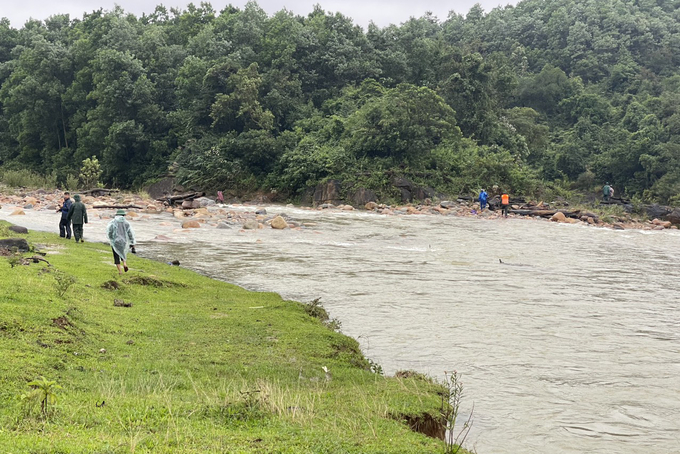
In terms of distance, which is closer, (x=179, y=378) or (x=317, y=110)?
(x=179, y=378)

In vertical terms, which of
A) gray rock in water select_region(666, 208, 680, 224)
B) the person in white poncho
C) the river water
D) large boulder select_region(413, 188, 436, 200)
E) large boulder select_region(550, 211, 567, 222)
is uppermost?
large boulder select_region(413, 188, 436, 200)

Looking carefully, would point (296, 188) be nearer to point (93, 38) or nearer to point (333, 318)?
point (93, 38)

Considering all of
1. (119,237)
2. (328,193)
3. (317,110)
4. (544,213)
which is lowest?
(119,237)

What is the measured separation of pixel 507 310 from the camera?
12281 mm

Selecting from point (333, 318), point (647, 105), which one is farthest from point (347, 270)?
point (647, 105)

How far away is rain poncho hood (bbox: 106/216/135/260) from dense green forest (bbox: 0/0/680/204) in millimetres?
29872

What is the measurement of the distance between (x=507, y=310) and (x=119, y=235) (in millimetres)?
8058

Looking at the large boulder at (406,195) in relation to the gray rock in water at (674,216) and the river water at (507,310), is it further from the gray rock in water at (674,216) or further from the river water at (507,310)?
the gray rock in water at (674,216)

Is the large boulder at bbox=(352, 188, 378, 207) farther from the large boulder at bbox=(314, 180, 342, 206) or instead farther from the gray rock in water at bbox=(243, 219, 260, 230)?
the gray rock in water at bbox=(243, 219, 260, 230)

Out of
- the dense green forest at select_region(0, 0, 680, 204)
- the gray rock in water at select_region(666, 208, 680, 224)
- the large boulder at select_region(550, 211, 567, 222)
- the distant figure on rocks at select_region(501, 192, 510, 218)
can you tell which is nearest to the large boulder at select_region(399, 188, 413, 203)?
the dense green forest at select_region(0, 0, 680, 204)

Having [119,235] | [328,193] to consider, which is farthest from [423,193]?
[119,235]

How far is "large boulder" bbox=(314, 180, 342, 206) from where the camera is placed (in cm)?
4225

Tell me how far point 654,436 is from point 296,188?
3934cm

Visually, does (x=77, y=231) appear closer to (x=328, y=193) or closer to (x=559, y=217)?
(x=328, y=193)
